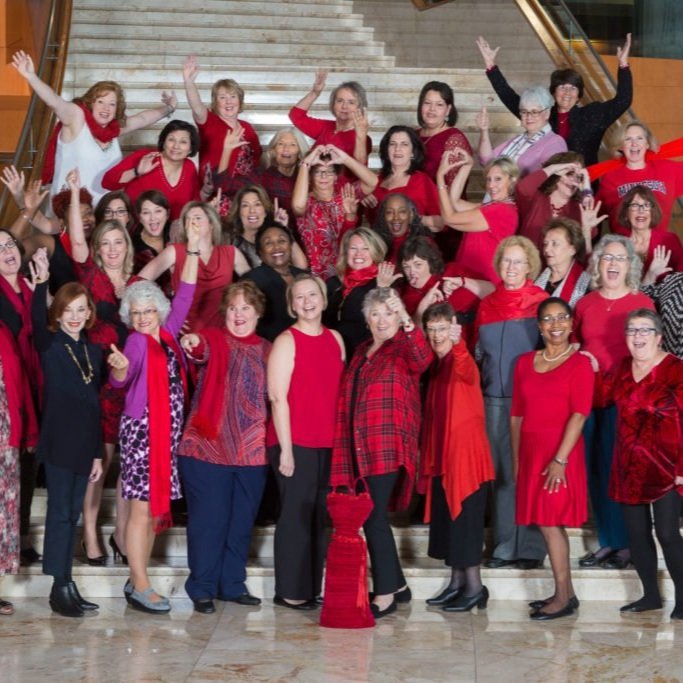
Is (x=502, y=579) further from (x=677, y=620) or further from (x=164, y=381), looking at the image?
(x=164, y=381)

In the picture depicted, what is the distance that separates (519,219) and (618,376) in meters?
1.50

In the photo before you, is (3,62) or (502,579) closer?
(502,579)

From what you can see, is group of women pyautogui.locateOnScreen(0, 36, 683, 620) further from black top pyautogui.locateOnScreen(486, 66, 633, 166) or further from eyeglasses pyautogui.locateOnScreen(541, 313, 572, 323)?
black top pyautogui.locateOnScreen(486, 66, 633, 166)

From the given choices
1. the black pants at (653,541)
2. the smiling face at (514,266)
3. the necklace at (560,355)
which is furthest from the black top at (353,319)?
the black pants at (653,541)

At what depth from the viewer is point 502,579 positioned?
676 cm

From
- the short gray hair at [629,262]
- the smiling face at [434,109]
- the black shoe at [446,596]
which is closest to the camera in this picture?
the black shoe at [446,596]

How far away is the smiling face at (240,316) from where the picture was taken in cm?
675

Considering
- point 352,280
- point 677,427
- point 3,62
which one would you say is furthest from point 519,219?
point 3,62

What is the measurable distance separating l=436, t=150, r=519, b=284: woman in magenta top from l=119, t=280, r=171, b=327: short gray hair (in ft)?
5.20

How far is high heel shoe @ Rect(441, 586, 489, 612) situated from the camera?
21.5 ft

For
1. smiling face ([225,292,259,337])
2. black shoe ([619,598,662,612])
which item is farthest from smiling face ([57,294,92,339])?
black shoe ([619,598,662,612])

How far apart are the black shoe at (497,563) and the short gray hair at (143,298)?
182 cm

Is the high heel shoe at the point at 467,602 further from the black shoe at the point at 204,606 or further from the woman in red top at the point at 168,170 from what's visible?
the woman in red top at the point at 168,170

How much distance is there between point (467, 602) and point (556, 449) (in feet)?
2.50
